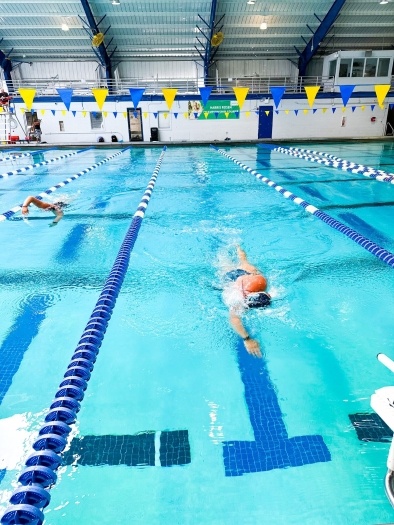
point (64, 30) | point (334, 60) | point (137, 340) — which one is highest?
point (64, 30)

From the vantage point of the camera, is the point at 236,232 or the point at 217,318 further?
the point at 236,232

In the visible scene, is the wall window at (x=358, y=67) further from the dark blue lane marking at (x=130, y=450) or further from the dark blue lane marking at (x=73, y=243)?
the dark blue lane marking at (x=130, y=450)

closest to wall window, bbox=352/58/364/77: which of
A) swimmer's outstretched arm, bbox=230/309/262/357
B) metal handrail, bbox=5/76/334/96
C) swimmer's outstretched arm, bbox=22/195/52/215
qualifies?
metal handrail, bbox=5/76/334/96

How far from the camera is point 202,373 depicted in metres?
2.42

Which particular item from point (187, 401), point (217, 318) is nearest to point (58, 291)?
point (217, 318)

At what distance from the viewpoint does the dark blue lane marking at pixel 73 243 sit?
174 inches

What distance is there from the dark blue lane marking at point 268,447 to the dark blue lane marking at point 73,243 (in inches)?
121

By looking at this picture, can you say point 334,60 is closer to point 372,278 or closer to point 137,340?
point 372,278

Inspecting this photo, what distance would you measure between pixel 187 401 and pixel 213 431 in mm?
276

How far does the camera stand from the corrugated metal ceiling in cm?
1452

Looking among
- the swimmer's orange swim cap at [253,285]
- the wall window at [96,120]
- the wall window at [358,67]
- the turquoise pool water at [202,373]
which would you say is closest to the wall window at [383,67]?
the wall window at [358,67]

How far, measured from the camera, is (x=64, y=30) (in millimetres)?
15945

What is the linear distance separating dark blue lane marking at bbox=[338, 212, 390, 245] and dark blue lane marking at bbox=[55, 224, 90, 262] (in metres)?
3.80

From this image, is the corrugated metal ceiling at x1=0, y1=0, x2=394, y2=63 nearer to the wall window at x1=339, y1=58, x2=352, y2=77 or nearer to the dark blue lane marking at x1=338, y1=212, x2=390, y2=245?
the wall window at x1=339, y1=58, x2=352, y2=77
